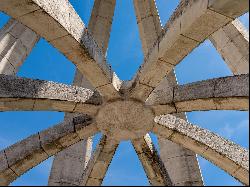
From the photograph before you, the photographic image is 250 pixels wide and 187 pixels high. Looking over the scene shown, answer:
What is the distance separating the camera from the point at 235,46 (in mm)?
11906

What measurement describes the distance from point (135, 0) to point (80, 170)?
5805 mm

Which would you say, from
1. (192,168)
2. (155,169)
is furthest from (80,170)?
(192,168)

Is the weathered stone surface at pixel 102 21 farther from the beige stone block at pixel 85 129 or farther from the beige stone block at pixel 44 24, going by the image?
the beige stone block at pixel 44 24

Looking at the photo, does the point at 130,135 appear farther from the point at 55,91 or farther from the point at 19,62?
the point at 19,62

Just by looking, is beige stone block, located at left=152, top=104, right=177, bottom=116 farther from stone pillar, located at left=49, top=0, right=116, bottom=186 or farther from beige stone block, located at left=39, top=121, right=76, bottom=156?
stone pillar, located at left=49, top=0, right=116, bottom=186

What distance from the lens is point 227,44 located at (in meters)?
12.3

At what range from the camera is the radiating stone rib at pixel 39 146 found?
1117 cm

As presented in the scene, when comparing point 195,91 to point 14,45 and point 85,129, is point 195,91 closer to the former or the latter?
point 85,129

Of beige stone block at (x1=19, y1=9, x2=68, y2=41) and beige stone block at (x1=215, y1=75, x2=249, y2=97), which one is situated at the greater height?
beige stone block at (x1=215, y1=75, x2=249, y2=97)

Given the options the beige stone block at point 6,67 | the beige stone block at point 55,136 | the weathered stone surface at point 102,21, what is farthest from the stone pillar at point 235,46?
the beige stone block at point 6,67

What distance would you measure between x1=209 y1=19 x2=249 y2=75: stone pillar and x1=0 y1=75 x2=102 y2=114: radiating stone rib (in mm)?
4084

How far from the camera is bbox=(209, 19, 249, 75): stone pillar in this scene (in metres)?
11.5

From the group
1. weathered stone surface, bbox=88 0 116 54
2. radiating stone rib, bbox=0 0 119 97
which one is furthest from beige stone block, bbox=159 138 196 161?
radiating stone rib, bbox=0 0 119 97

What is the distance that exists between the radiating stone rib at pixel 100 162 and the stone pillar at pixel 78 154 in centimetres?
54
